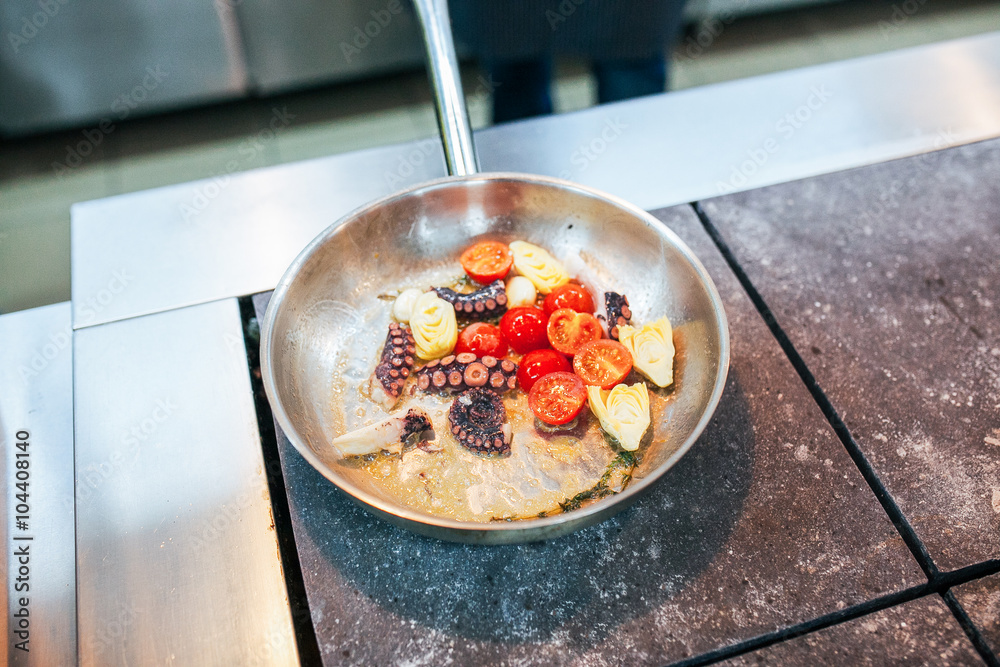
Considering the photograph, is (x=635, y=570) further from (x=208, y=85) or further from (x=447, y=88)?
(x=208, y=85)

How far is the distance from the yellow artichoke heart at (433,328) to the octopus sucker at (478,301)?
0.13 feet

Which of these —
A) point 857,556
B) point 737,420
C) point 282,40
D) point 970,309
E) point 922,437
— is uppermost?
point 282,40

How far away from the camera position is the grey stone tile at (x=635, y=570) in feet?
3.59

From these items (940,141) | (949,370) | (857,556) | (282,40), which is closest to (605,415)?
(857,556)

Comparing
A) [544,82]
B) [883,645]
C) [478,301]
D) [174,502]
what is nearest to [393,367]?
[478,301]

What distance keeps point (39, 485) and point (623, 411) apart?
3.60ft

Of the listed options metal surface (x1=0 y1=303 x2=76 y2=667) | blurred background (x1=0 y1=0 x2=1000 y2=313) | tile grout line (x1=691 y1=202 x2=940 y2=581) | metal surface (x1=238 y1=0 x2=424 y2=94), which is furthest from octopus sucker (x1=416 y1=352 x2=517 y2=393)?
metal surface (x1=238 y1=0 x2=424 y2=94)

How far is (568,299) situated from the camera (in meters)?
1.40

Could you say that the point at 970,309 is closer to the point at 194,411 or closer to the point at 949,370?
the point at 949,370

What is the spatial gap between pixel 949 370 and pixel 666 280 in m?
0.60

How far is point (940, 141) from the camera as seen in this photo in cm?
181

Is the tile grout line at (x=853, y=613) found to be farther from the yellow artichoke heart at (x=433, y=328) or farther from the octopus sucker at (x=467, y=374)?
the yellow artichoke heart at (x=433, y=328)

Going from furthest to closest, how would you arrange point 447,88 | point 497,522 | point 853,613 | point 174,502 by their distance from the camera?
1. point 447,88
2. point 174,502
3. point 853,613
4. point 497,522

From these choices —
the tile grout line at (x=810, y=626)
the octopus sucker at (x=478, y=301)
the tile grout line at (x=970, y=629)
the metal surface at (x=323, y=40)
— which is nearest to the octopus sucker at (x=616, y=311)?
the octopus sucker at (x=478, y=301)
